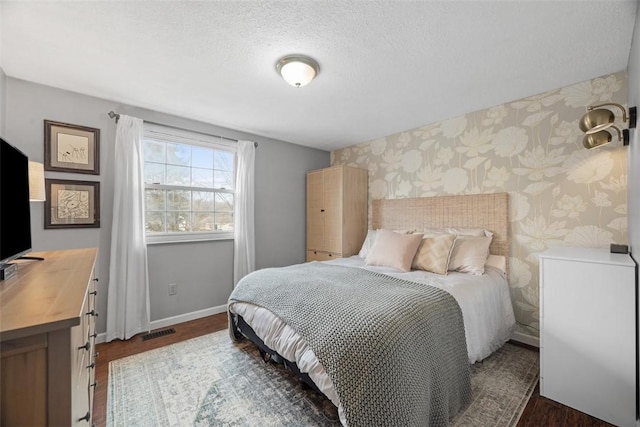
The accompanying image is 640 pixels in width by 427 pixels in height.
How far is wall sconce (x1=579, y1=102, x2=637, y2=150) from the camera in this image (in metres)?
1.80

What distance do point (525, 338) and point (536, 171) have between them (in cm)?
161

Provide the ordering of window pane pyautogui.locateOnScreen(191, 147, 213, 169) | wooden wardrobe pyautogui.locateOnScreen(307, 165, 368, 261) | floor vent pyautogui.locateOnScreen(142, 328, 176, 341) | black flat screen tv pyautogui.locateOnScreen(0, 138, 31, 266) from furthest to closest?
wooden wardrobe pyautogui.locateOnScreen(307, 165, 368, 261) < window pane pyautogui.locateOnScreen(191, 147, 213, 169) < floor vent pyautogui.locateOnScreen(142, 328, 176, 341) < black flat screen tv pyautogui.locateOnScreen(0, 138, 31, 266)

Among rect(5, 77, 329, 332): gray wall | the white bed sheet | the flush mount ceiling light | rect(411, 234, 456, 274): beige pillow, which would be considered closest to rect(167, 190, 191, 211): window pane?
rect(5, 77, 329, 332): gray wall

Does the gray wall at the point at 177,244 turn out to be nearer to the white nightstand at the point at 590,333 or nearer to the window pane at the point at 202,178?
the window pane at the point at 202,178

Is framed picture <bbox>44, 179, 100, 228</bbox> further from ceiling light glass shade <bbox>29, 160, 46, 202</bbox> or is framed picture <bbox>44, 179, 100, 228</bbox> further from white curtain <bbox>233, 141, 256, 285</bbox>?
white curtain <bbox>233, 141, 256, 285</bbox>

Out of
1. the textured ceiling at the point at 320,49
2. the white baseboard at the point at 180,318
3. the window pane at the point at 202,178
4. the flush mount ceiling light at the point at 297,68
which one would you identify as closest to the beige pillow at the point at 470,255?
the textured ceiling at the point at 320,49

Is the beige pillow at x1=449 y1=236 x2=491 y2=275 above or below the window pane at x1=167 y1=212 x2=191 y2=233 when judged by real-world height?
below

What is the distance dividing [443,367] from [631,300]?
118cm

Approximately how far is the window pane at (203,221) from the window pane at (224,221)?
78 millimetres

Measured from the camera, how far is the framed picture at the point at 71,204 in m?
2.35

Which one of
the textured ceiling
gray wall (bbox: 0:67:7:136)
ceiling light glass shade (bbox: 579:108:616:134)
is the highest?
the textured ceiling

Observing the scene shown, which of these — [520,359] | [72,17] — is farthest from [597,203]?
[72,17]

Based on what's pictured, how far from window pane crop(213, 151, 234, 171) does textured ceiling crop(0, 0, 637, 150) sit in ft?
2.64

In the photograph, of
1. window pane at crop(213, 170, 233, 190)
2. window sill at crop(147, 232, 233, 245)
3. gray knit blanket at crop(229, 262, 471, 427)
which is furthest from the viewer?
window pane at crop(213, 170, 233, 190)
